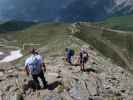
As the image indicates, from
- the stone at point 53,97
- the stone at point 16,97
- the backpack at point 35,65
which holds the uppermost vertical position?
the backpack at point 35,65

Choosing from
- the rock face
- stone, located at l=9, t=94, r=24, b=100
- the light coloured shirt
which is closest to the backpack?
the light coloured shirt

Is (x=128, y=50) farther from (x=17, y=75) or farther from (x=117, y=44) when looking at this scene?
(x=17, y=75)

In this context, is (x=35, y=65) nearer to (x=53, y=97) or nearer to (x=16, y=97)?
(x=53, y=97)

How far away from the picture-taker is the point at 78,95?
38.8 m

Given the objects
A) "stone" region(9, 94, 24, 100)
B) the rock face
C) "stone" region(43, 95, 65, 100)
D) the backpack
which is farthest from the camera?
the rock face

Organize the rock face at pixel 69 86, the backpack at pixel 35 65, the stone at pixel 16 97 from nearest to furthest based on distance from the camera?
the backpack at pixel 35 65 < the stone at pixel 16 97 < the rock face at pixel 69 86

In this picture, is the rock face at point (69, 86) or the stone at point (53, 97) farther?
the rock face at point (69, 86)

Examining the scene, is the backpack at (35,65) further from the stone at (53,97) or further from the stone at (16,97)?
the stone at (16,97)

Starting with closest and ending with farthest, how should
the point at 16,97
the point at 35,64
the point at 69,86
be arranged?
the point at 35,64, the point at 16,97, the point at 69,86

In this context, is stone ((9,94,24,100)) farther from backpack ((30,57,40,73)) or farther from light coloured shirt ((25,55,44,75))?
backpack ((30,57,40,73))

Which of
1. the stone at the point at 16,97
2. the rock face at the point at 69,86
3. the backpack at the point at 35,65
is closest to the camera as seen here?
the backpack at the point at 35,65

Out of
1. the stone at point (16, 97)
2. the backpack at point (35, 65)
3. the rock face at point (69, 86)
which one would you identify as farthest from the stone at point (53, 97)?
the backpack at point (35, 65)

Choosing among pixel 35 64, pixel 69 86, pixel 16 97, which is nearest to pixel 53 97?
pixel 16 97

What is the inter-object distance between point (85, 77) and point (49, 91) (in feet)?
25.7
